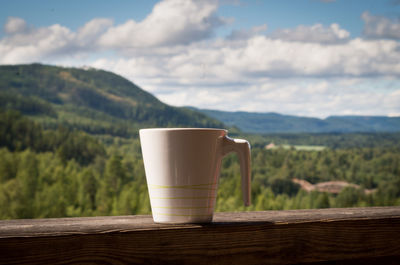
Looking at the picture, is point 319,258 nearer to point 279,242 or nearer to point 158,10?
point 279,242

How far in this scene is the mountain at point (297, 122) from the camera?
162 ft

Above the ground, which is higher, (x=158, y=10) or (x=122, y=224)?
(x=158, y=10)

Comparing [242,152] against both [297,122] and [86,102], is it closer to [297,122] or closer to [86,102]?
[86,102]

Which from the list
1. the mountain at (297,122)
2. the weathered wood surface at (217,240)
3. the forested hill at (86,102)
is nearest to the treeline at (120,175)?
the forested hill at (86,102)

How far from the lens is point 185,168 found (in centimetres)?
55

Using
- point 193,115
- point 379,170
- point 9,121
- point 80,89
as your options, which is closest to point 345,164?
point 379,170

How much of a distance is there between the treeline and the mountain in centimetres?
1289

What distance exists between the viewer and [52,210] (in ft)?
80.7

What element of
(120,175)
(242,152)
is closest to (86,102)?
(120,175)

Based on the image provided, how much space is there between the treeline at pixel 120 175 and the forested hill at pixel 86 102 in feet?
22.9

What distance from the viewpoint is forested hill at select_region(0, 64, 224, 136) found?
4481 centimetres

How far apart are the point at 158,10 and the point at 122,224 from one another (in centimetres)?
7123

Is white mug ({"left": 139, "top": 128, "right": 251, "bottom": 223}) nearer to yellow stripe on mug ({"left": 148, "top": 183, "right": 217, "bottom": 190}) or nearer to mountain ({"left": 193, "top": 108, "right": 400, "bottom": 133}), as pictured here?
yellow stripe on mug ({"left": 148, "top": 183, "right": 217, "bottom": 190})

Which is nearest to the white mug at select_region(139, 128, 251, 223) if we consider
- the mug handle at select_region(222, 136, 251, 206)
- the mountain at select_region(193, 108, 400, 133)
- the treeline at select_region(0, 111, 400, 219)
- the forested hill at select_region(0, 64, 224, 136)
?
the mug handle at select_region(222, 136, 251, 206)
